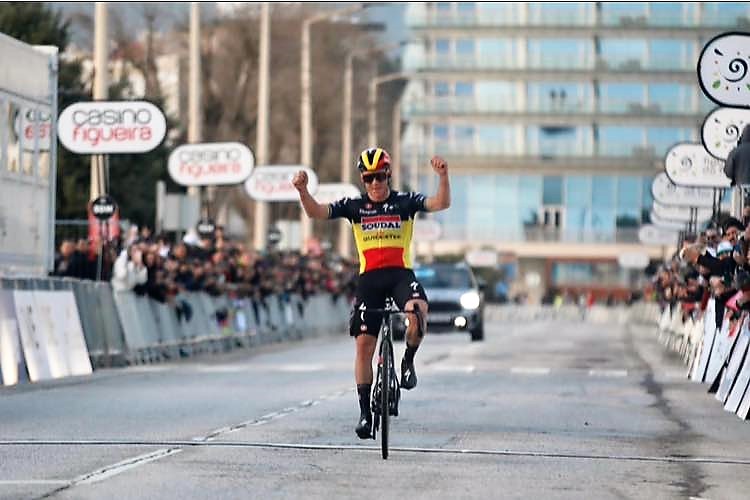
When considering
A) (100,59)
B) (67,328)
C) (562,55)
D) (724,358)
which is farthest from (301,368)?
(562,55)

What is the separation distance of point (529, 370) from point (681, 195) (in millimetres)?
11461

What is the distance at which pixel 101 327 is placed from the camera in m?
27.8

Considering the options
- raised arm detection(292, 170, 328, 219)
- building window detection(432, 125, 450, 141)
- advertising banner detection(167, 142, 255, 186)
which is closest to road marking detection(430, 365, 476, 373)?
advertising banner detection(167, 142, 255, 186)

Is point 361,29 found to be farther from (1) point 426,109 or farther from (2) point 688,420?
(2) point 688,420

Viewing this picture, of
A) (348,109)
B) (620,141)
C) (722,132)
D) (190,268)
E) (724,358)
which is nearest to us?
(724,358)

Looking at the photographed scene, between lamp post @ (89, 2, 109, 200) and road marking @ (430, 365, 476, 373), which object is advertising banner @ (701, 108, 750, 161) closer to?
road marking @ (430, 365, 476, 373)

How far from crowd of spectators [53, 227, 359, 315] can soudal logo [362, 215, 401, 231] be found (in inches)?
566

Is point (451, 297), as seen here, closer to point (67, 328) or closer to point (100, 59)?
point (100, 59)

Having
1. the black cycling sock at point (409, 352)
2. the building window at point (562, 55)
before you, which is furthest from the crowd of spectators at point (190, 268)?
the building window at point (562, 55)

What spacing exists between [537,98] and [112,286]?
4081 inches

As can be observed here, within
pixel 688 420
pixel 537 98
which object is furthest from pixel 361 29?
pixel 688 420

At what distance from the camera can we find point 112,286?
2853 centimetres

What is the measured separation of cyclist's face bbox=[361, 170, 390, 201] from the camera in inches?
573

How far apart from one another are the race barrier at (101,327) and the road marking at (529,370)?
5147 millimetres
